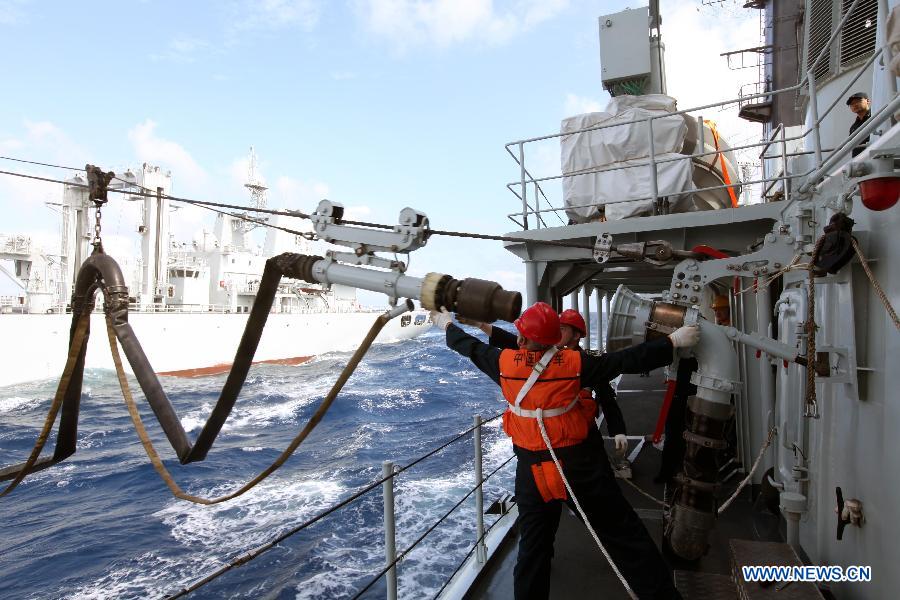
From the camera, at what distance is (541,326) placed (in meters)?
2.97

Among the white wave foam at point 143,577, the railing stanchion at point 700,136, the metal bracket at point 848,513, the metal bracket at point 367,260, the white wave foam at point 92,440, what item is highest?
the railing stanchion at point 700,136

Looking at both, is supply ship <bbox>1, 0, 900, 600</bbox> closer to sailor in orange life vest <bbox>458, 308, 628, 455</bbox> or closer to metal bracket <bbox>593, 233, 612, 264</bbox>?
metal bracket <bbox>593, 233, 612, 264</bbox>

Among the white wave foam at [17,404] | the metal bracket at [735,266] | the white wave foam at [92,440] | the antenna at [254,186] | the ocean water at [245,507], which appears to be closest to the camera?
the metal bracket at [735,266]

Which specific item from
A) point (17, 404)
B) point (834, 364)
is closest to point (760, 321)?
point (834, 364)

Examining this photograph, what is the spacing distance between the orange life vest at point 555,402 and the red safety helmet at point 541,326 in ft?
0.37

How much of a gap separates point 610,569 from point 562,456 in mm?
1711

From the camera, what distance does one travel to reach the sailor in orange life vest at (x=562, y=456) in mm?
2900

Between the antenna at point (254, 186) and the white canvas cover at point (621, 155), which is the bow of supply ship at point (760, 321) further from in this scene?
the antenna at point (254, 186)

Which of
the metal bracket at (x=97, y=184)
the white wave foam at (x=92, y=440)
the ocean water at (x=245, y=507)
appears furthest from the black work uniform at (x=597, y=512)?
the white wave foam at (x=92, y=440)

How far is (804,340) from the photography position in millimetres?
3107

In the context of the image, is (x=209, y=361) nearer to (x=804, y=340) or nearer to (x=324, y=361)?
(x=324, y=361)

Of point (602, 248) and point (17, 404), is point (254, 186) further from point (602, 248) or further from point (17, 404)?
point (602, 248)

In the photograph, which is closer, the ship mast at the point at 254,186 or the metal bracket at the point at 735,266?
the metal bracket at the point at 735,266

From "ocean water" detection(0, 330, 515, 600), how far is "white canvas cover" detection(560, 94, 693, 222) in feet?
16.7
